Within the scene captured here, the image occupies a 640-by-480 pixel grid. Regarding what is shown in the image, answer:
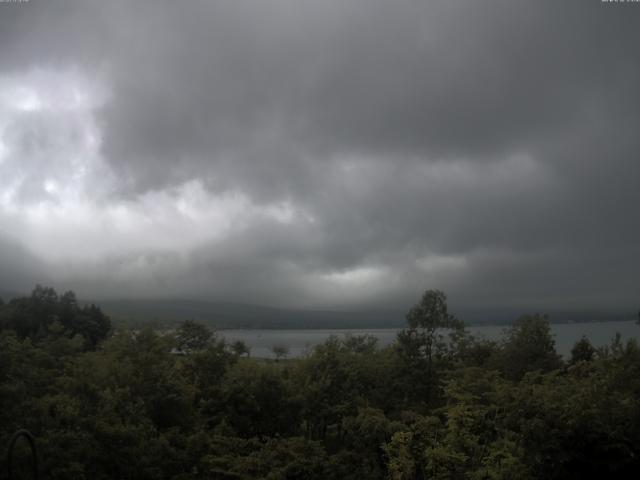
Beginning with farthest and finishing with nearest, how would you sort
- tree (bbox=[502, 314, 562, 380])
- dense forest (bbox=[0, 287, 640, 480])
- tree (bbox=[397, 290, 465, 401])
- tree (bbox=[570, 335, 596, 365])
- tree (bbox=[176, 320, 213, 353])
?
tree (bbox=[570, 335, 596, 365]), tree (bbox=[176, 320, 213, 353]), tree (bbox=[502, 314, 562, 380]), tree (bbox=[397, 290, 465, 401]), dense forest (bbox=[0, 287, 640, 480])

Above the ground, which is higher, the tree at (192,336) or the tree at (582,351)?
the tree at (192,336)

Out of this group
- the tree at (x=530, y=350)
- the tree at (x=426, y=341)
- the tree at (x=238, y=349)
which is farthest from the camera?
the tree at (x=530, y=350)

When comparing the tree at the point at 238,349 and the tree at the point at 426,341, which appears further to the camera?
the tree at the point at 238,349

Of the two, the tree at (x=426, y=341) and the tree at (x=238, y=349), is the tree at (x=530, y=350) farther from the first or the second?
the tree at (x=238, y=349)

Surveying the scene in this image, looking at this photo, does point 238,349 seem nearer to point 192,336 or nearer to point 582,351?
point 192,336

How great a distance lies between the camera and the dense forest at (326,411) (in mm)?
14664

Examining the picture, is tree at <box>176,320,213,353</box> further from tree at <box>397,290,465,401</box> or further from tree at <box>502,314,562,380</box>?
tree at <box>502,314,562,380</box>

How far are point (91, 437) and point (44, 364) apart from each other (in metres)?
9.91

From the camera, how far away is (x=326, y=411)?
25.5 meters

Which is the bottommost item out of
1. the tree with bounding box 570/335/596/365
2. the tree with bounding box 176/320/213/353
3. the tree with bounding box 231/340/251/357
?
the tree with bounding box 570/335/596/365

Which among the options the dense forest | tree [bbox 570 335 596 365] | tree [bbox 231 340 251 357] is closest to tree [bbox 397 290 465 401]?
the dense forest

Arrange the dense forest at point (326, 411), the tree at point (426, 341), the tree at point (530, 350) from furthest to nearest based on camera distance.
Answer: the tree at point (530, 350) < the tree at point (426, 341) < the dense forest at point (326, 411)

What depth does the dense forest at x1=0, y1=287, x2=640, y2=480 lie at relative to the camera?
14664 millimetres

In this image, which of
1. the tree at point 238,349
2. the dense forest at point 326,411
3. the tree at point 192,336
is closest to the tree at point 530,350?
the dense forest at point 326,411
